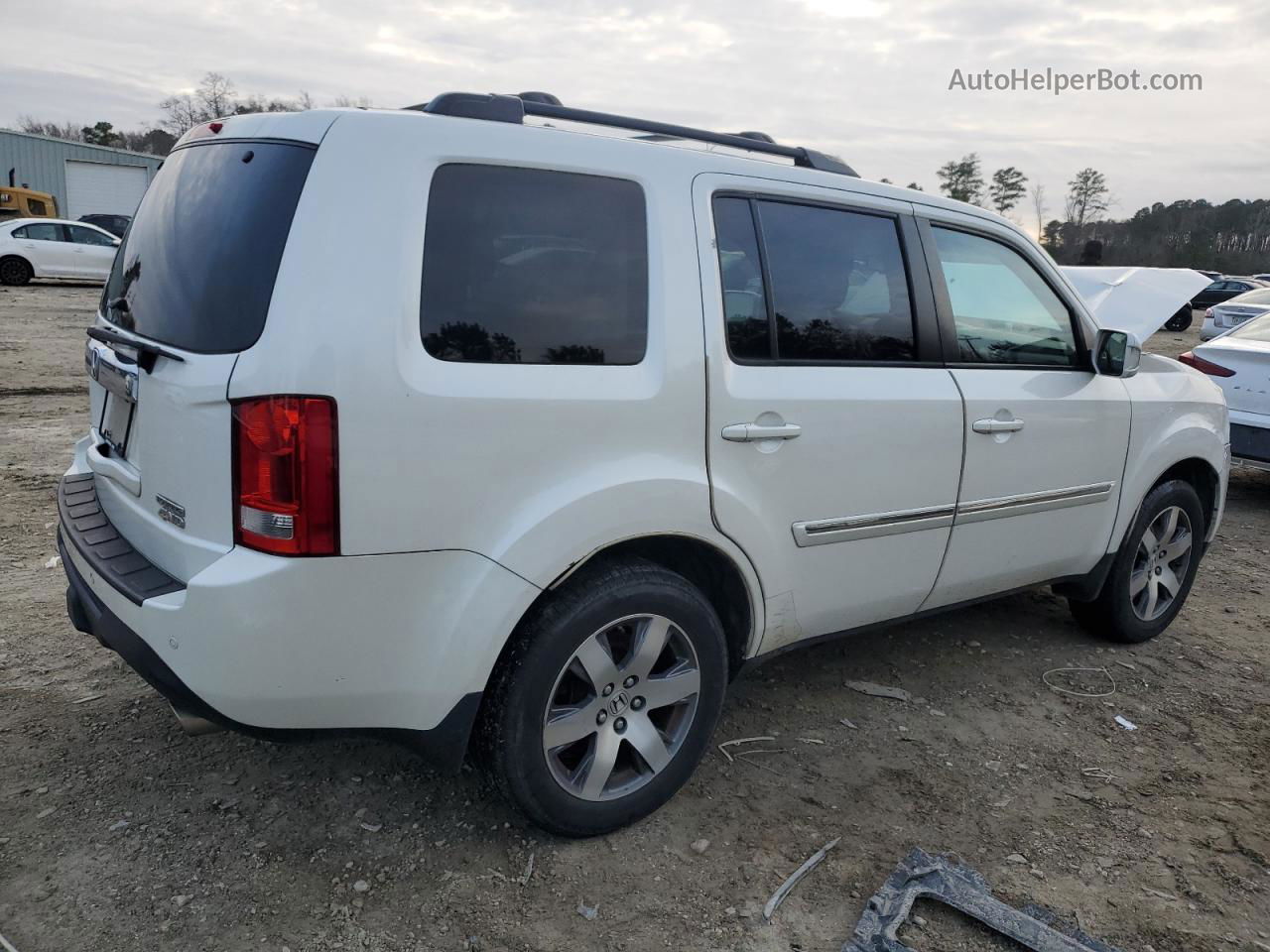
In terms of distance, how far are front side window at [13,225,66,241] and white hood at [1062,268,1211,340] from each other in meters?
20.7

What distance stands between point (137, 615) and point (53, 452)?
5.26 metres

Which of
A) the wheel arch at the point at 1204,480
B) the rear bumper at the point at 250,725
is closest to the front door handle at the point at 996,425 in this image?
the wheel arch at the point at 1204,480

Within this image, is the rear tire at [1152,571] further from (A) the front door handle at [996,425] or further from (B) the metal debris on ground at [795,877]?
(B) the metal debris on ground at [795,877]

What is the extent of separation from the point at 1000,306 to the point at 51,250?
70.0 ft

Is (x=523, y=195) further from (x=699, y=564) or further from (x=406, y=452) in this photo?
(x=699, y=564)

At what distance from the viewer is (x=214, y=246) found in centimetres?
233

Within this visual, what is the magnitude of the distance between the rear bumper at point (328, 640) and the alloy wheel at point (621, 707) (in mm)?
293

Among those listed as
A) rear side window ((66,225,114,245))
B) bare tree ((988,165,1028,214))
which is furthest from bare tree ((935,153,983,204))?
rear side window ((66,225,114,245))

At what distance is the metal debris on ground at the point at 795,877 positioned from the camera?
8.30 ft

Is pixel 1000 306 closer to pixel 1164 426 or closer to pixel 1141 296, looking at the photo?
pixel 1164 426

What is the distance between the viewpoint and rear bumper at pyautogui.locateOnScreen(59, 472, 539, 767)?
2135 mm

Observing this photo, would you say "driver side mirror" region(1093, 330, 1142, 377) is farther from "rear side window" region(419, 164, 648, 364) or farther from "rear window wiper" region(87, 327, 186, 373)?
"rear window wiper" region(87, 327, 186, 373)

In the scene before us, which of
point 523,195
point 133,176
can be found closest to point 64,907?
point 523,195

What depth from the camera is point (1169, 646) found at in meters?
4.47
